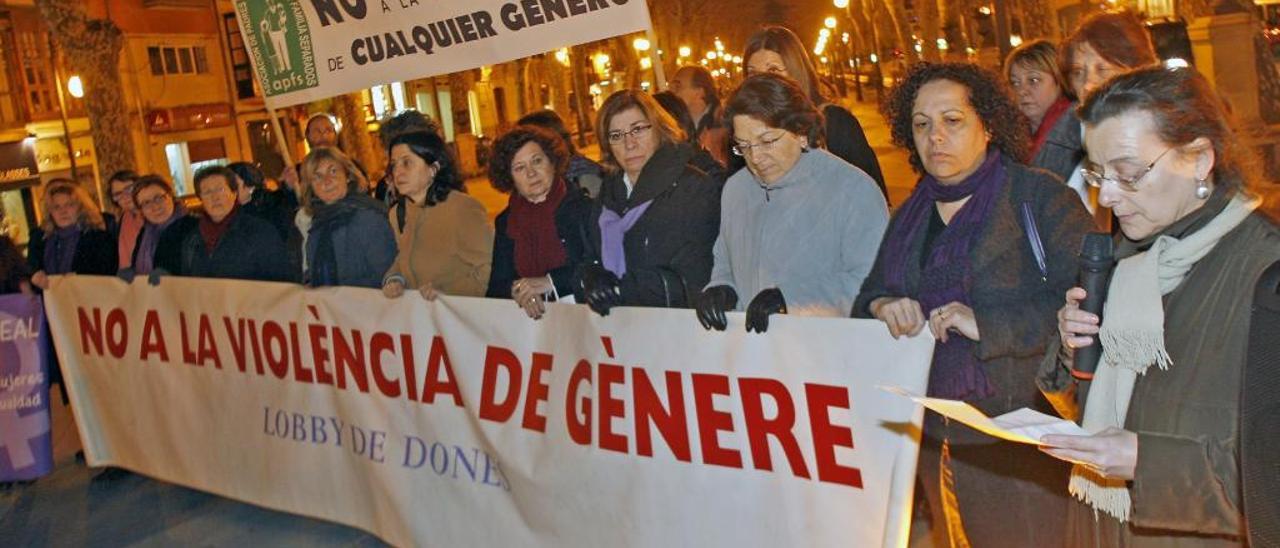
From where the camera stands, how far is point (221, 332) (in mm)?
6344

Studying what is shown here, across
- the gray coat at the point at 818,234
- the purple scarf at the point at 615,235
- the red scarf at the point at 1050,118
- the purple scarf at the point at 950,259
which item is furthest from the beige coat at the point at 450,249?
the purple scarf at the point at 950,259

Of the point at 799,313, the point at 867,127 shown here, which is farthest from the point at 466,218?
the point at 867,127

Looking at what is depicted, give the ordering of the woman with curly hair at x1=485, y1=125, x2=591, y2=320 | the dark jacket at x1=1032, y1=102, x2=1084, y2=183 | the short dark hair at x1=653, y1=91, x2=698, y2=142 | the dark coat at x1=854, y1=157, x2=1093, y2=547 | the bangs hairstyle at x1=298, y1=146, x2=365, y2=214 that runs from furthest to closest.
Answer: the bangs hairstyle at x1=298, y1=146, x2=365, y2=214 → the short dark hair at x1=653, y1=91, x2=698, y2=142 → the woman with curly hair at x1=485, y1=125, x2=591, y2=320 → the dark jacket at x1=1032, y1=102, x2=1084, y2=183 → the dark coat at x1=854, y1=157, x2=1093, y2=547

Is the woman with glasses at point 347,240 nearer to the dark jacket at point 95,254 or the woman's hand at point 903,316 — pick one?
the dark jacket at point 95,254

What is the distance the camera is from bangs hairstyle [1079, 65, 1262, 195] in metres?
2.29

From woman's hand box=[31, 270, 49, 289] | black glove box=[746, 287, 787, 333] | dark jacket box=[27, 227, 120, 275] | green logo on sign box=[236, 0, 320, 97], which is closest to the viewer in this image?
black glove box=[746, 287, 787, 333]

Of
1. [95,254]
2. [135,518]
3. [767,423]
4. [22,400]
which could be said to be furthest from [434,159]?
[95,254]

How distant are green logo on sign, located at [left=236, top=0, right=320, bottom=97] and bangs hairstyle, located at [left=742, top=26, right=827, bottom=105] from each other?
8.53 ft

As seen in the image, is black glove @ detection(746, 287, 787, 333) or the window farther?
the window

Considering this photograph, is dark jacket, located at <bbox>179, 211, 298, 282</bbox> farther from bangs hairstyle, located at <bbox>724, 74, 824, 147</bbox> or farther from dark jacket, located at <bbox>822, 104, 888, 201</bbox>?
bangs hairstyle, located at <bbox>724, 74, 824, 147</bbox>

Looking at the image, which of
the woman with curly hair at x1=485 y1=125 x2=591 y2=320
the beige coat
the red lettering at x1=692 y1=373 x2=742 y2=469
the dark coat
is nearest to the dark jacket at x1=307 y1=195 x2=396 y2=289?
the beige coat

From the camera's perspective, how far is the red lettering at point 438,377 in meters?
4.98

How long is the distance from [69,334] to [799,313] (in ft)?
17.5

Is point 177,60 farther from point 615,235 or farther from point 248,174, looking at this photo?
point 615,235
